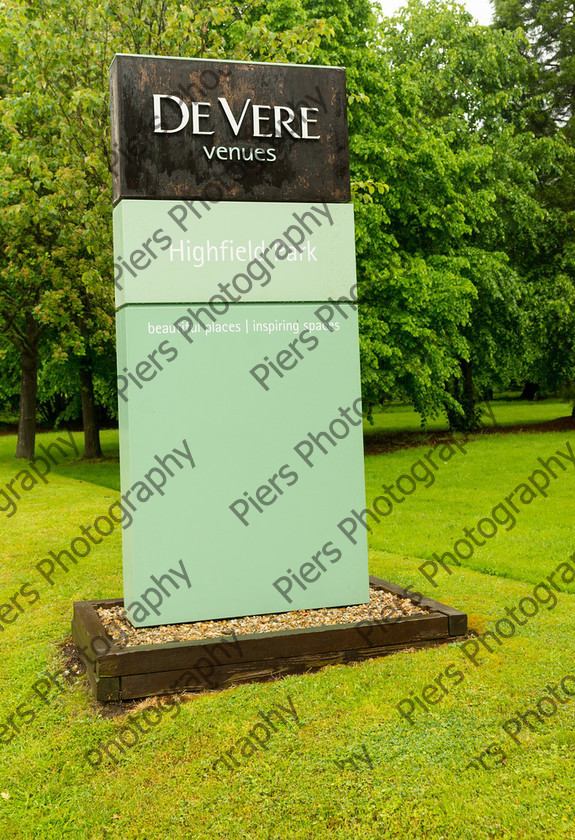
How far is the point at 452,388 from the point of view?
27516 mm

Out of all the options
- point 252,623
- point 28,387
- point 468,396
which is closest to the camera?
point 252,623

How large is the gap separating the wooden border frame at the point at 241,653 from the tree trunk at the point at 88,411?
1854cm

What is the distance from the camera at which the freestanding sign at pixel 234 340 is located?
573 cm

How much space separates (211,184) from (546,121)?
26.7 m

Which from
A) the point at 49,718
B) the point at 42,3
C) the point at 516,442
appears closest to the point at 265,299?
the point at 49,718

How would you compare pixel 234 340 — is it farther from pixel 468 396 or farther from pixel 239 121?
pixel 468 396

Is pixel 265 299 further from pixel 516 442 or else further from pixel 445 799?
pixel 516 442

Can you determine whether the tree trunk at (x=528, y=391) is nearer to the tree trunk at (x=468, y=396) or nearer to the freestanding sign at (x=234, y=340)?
the tree trunk at (x=468, y=396)

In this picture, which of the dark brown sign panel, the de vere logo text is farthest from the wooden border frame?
the de vere logo text

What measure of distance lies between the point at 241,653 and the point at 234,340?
7.14 ft

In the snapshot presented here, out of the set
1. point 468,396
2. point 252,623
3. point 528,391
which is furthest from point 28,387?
point 528,391

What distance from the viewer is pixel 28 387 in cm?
2242

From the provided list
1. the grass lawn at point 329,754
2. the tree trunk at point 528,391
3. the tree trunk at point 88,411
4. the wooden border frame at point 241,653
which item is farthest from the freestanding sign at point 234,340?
the tree trunk at point 528,391

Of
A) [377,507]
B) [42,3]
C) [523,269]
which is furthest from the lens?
[523,269]
